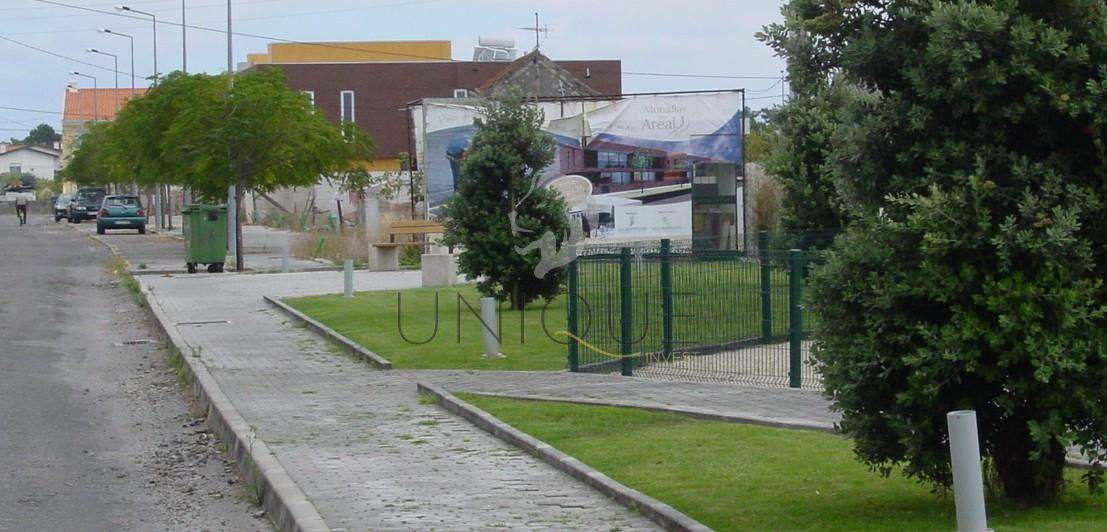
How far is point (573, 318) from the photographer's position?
1475 cm

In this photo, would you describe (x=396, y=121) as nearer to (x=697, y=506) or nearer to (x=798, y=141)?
(x=798, y=141)

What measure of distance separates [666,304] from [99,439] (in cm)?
575

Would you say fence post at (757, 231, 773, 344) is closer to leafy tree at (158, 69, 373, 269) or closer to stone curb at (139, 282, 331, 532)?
stone curb at (139, 282, 331, 532)

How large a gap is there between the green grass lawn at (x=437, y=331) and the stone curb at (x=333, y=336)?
16cm

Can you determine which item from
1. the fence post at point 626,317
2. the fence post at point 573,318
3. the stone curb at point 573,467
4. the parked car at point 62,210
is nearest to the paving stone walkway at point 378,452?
the stone curb at point 573,467

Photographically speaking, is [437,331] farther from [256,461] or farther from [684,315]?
[256,461]

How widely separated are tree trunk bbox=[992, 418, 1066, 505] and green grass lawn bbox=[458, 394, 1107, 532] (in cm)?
7

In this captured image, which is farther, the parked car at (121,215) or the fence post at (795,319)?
the parked car at (121,215)

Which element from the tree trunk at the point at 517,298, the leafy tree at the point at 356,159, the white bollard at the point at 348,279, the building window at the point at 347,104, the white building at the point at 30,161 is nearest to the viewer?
the tree trunk at the point at 517,298

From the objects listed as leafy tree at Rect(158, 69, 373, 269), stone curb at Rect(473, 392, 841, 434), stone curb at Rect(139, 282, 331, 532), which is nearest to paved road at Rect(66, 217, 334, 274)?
leafy tree at Rect(158, 69, 373, 269)

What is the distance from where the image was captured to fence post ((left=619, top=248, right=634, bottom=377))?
1448 cm

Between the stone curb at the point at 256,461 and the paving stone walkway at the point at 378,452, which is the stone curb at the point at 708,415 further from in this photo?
the stone curb at the point at 256,461

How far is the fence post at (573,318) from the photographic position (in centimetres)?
1475

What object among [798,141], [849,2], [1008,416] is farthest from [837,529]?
[798,141]
